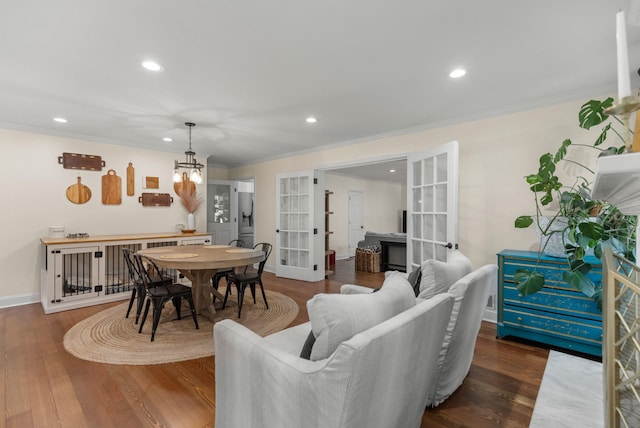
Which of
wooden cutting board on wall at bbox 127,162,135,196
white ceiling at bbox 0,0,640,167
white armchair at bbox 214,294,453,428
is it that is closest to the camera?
white armchair at bbox 214,294,453,428

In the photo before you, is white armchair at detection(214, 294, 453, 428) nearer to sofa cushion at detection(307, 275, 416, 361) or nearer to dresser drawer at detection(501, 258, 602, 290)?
sofa cushion at detection(307, 275, 416, 361)

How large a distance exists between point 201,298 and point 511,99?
4135 millimetres

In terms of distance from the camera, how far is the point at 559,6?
174 cm

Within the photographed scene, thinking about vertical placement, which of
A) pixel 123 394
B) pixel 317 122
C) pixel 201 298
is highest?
pixel 317 122

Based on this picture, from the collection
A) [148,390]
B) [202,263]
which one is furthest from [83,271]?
[148,390]

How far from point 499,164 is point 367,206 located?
586 cm

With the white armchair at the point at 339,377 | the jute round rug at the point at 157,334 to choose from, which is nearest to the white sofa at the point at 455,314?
the white armchair at the point at 339,377

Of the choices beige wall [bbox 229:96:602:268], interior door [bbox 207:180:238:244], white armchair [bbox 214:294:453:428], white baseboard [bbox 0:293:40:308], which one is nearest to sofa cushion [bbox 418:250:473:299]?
white armchair [bbox 214:294:453:428]

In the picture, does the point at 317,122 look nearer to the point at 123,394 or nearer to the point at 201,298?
the point at 201,298

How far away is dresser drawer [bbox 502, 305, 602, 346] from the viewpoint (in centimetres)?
253

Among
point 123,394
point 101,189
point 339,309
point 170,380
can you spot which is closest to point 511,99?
point 339,309

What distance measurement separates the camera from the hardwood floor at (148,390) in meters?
1.85

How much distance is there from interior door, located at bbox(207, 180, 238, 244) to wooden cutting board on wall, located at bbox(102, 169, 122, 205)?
203 cm

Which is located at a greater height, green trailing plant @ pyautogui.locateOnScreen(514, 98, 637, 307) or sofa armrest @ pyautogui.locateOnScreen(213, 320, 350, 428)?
green trailing plant @ pyautogui.locateOnScreen(514, 98, 637, 307)
